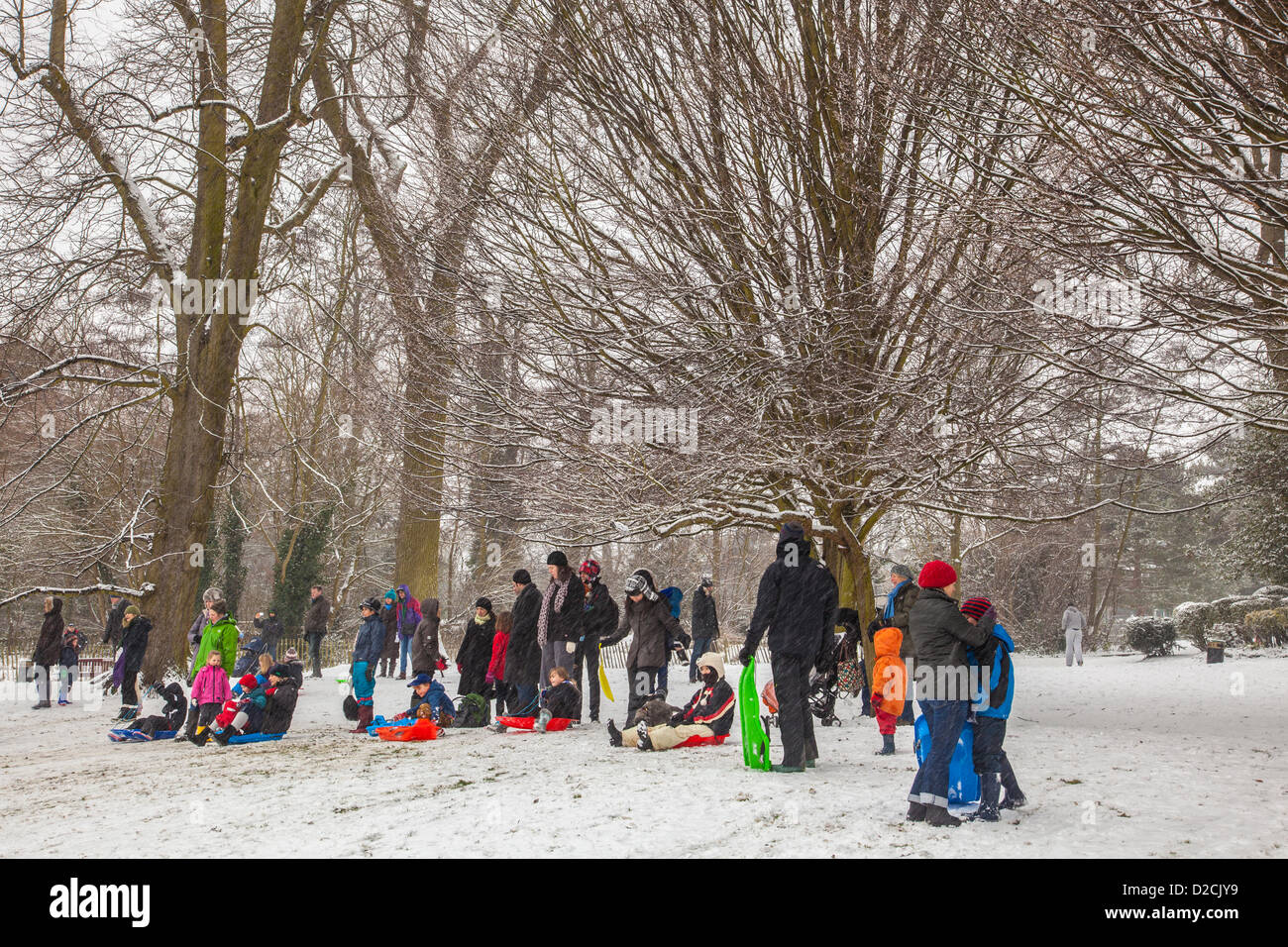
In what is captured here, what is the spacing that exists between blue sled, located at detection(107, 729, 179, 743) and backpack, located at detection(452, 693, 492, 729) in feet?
10.6

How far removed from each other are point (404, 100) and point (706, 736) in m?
9.15

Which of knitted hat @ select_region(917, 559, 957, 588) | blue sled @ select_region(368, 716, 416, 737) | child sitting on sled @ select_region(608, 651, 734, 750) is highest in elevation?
knitted hat @ select_region(917, 559, 957, 588)

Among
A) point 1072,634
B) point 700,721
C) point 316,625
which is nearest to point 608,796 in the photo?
point 700,721

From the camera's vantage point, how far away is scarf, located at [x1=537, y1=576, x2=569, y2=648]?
1052cm

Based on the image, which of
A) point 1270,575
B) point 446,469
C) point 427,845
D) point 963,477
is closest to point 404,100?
point 446,469

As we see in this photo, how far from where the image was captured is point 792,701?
736cm

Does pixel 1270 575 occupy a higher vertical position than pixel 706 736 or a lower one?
higher

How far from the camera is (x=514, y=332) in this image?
10812 mm

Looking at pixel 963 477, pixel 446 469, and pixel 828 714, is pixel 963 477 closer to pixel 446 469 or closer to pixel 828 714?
pixel 828 714

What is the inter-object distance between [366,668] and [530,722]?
7.56 feet

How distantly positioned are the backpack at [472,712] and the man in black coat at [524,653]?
0.43 metres

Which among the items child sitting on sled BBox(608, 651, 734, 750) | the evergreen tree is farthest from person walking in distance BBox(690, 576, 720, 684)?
the evergreen tree

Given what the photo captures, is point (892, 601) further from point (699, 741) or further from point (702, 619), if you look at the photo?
point (702, 619)

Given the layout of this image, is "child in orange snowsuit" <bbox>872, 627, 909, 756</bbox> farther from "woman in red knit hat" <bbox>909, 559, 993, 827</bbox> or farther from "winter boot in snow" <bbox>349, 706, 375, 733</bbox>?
"winter boot in snow" <bbox>349, 706, 375, 733</bbox>
